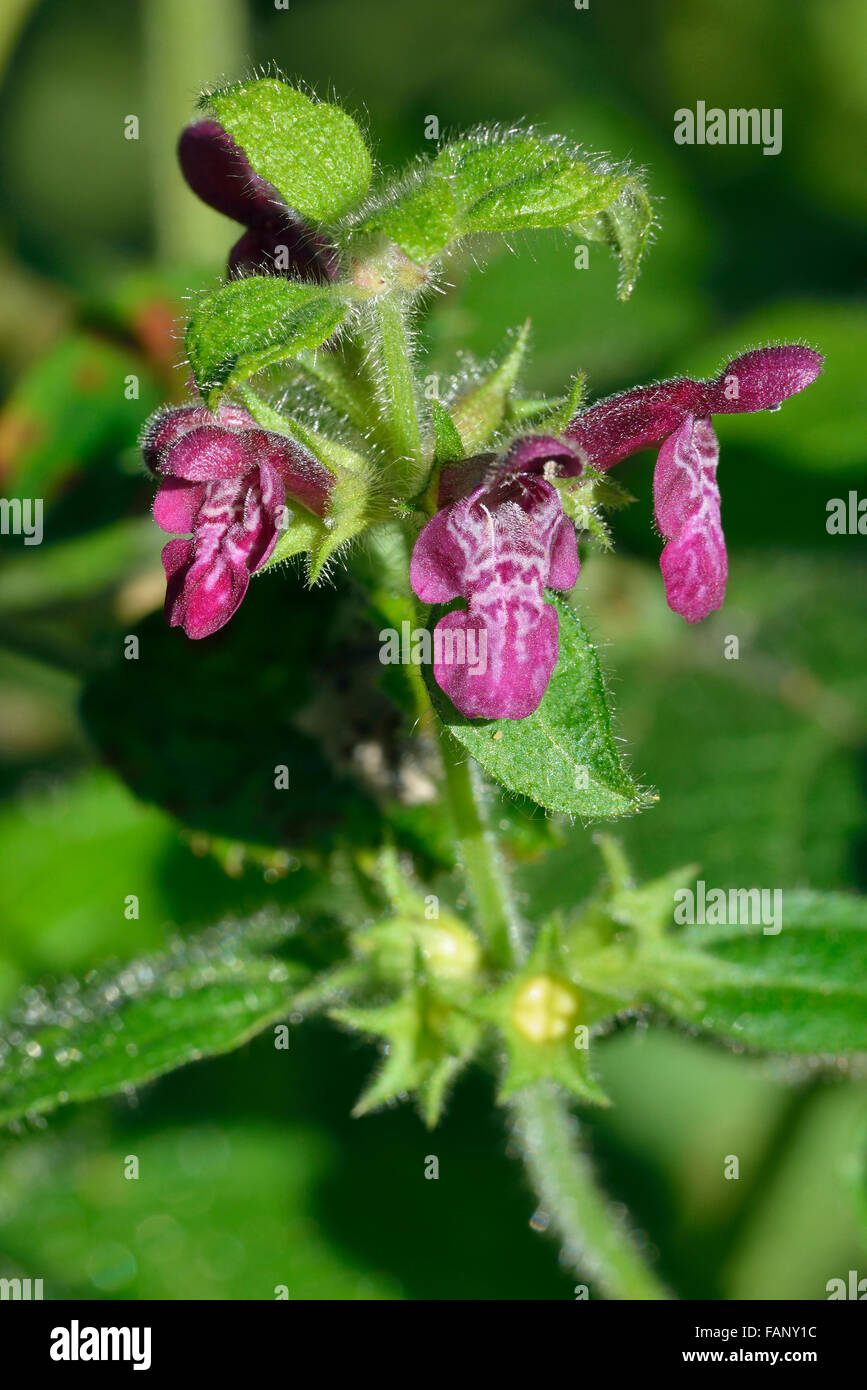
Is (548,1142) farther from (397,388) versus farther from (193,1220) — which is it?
(193,1220)

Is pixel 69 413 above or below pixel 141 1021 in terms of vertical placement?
above

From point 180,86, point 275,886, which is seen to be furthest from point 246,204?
point 180,86

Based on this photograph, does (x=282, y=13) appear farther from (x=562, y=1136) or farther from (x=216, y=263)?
(x=562, y=1136)

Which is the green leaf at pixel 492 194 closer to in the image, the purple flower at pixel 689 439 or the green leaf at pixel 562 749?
the purple flower at pixel 689 439

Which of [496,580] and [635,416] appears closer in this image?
[496,580]

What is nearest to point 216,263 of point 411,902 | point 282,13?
point 282,13

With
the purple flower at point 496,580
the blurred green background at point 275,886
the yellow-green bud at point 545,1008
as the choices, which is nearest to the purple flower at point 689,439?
the purple flower at point 496,580

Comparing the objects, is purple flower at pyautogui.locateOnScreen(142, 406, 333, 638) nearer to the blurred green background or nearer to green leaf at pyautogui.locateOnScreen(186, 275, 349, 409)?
green leaf at pyautogui.locateOnScreen(186, 275, 349, 409)

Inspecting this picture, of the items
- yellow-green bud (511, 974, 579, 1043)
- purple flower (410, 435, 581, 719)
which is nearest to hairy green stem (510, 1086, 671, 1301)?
yellow-green bud (511, 974, 579, 1043)
